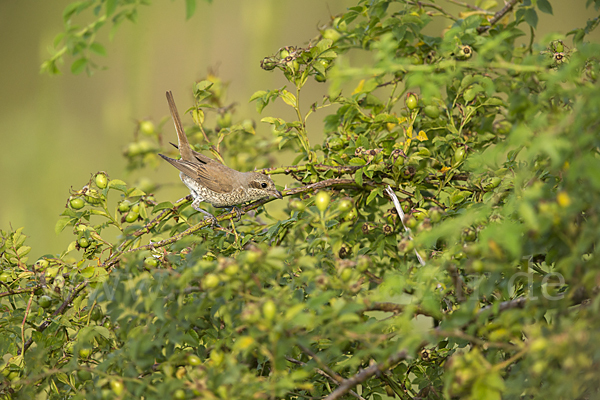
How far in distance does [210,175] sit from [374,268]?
0.69 metres

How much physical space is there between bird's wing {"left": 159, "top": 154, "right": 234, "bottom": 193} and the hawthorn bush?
0.11m

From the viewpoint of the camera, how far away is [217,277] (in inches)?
18.3

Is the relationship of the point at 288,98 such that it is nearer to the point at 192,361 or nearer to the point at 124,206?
the point at 124,206

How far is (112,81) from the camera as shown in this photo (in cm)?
170

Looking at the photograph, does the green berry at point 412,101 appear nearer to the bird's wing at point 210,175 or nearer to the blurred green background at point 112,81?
the bird's wing at point 210,175

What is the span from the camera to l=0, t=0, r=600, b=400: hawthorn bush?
400 mm

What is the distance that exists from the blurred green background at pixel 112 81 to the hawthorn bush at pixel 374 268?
0.67 meters

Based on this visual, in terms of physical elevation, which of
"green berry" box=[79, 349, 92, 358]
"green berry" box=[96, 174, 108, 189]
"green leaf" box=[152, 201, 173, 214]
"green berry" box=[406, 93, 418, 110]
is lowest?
"green berry" box=[79, 349, 92, 358]

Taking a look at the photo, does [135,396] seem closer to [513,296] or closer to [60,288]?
[60,288]

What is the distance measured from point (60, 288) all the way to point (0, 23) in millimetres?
1271

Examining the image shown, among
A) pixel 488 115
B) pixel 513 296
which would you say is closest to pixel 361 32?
pixel 488 115

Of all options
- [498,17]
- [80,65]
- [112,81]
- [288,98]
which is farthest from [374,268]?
[112,81]

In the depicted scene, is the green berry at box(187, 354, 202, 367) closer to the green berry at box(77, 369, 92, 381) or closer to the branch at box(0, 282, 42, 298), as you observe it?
the green berry at box(77, 369, 92, 381)

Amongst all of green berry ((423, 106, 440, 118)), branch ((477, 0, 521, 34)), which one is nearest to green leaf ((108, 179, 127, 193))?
green berry ((423, 106, 440, 118))
